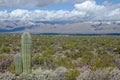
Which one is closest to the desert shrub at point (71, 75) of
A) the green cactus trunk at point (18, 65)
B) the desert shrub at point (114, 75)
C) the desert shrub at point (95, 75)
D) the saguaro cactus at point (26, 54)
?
the desert shrub at point (95, 75)

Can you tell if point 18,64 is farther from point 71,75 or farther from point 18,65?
point 71,75

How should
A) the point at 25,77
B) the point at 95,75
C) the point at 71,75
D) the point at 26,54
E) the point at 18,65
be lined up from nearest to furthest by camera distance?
the point at 95,75 < the point at 71,75 < the point at 25,77 < the point at 18,65 < the point at 26,54

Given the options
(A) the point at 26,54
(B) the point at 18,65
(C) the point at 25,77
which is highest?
(A) the point at 26,54

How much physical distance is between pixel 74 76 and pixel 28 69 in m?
2.55

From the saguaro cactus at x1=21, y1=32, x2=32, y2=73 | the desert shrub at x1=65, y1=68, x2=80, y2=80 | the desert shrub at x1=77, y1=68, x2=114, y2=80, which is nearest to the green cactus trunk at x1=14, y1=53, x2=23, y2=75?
the saguaro cactus at x1=21, y1=32, x2=32, y2=73

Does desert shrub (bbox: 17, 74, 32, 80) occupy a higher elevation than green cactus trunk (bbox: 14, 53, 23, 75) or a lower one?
lower

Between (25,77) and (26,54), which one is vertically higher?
(26,54)

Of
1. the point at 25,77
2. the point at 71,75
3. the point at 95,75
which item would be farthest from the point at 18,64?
the point at 95,75

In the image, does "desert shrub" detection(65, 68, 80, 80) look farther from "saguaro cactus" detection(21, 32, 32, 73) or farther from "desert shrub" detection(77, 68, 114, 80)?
"saguaro cactus" detection(21, 32, 32, 73)

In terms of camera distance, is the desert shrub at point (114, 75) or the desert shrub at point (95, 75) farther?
the desert shrub at point (114, 75)

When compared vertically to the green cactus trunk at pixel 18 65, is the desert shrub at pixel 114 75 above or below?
below

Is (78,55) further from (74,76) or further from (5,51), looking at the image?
(74,76)

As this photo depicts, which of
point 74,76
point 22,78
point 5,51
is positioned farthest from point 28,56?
point 5,51

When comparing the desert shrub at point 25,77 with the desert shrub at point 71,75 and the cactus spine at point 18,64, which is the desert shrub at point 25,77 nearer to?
the cactus spine at point 18,64
